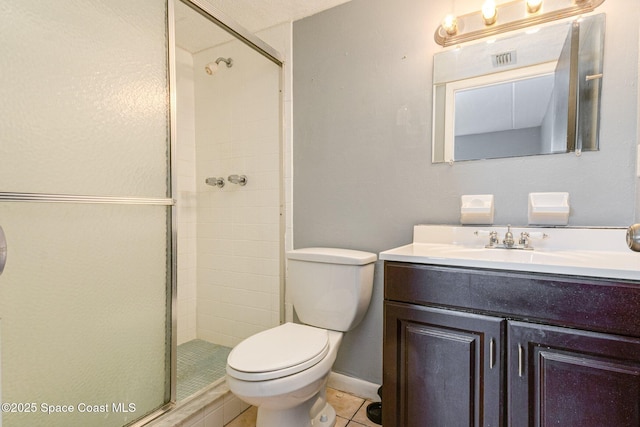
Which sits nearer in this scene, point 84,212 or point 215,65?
point 84,212

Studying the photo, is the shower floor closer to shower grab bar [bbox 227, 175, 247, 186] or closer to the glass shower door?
the glass shower door

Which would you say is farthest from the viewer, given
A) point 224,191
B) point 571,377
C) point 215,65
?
point 224,191

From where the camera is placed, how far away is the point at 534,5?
1337 mm

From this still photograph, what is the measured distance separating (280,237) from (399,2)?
1.39 m

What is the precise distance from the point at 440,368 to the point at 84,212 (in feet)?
4.38

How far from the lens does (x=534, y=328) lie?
3.12 ft

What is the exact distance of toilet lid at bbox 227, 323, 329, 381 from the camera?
3.71 ft

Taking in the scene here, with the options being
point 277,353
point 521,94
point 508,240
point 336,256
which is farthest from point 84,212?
point 521,94

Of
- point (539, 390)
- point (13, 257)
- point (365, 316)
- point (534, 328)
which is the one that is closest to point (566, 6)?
point (534, 328)

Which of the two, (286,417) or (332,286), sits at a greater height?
(332,286)

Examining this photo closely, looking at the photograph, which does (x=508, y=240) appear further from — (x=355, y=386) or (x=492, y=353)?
(x=355, y=386)

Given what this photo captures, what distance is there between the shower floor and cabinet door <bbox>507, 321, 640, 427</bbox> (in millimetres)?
1357

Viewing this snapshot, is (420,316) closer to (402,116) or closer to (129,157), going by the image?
(402,116)

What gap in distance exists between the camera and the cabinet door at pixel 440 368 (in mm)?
1010
